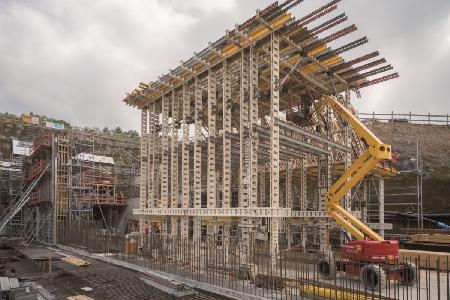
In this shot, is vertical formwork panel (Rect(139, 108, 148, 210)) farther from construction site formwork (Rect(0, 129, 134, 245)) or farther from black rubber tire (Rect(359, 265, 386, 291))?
black rubber tire (Rect(359, 265, 386, 291))

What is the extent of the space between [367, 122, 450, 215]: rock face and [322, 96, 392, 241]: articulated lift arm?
9.47 m

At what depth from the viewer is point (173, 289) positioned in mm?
13578

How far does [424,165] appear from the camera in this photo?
32.3m

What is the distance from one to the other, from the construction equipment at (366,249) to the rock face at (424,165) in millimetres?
9690

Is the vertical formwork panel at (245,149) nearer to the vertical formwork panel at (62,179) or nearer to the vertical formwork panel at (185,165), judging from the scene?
the vertical formwork panel at (185,165)

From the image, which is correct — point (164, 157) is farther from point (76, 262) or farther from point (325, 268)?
point (325, 268)

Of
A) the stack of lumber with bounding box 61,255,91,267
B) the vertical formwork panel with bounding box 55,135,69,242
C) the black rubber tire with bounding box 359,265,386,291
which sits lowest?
the stack of lumber with bounding box 61,255,91,267

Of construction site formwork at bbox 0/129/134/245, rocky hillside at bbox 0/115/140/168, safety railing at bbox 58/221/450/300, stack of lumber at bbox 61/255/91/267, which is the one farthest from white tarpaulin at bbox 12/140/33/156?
safety railing at bbox 58/221/450/300

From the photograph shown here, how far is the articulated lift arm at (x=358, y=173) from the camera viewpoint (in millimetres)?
15297

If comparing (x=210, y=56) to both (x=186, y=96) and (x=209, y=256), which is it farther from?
(x=209, y=256)

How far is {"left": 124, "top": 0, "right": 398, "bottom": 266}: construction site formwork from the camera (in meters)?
16.3

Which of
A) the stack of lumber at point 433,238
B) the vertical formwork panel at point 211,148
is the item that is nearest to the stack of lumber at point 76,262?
the vertical formwork panel at point 211,148

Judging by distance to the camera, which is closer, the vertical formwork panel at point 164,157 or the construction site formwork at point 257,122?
the construction site formwork at point 257,122

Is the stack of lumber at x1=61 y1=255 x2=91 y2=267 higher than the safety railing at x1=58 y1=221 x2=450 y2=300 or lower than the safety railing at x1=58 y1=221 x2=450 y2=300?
lower
